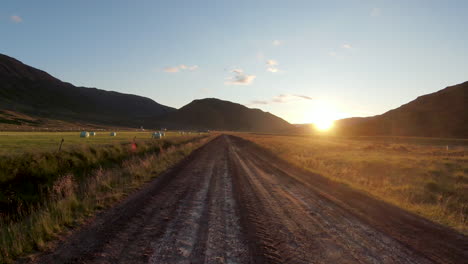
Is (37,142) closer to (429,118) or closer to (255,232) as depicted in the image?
(255,232)

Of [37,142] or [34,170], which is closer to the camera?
[34,170]

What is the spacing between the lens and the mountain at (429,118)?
400 feet

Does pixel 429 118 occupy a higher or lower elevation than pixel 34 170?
higher

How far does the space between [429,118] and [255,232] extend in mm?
155828

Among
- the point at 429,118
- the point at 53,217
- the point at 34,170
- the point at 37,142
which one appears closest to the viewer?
the point at 53,217

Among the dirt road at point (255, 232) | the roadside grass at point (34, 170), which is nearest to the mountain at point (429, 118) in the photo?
the dirt road at point (255, 232)

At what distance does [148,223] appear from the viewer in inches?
283

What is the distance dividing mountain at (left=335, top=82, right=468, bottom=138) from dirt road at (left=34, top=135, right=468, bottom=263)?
13467 cm

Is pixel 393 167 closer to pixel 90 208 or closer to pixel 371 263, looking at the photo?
pixel 371 263

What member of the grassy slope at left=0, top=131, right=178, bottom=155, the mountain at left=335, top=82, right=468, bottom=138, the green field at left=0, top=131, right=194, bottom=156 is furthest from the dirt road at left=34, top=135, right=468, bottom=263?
the mountain at left=335, top=82, right=468, bottom=138

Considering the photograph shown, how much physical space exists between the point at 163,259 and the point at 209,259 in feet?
2.69

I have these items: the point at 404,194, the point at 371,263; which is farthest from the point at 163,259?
the point at 404,194

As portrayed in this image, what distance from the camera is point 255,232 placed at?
6688 mm

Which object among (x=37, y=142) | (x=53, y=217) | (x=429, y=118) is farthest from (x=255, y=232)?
(x=429, y=118)
